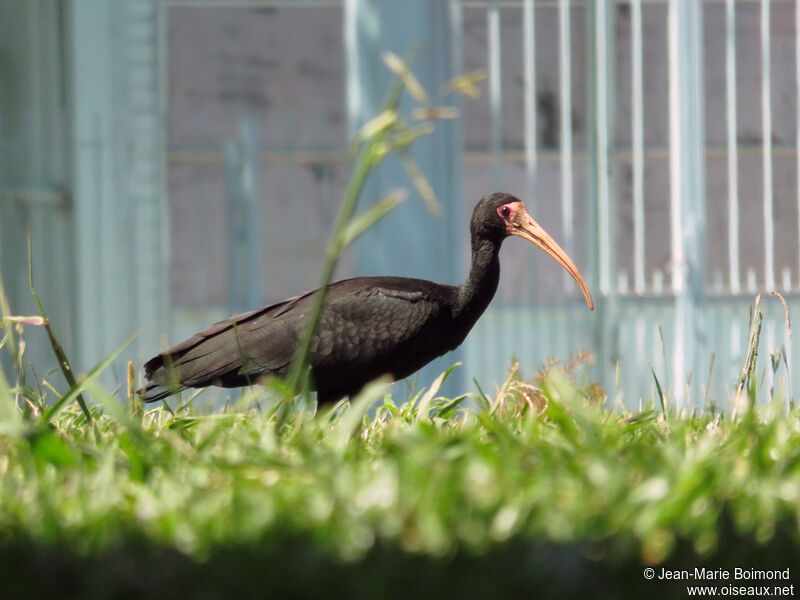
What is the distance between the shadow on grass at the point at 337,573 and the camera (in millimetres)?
1381

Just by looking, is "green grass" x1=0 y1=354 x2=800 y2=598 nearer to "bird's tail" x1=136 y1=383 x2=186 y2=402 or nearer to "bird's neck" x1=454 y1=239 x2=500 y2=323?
"bird's tail" x1=136 y1=383 x2=186 y2=402

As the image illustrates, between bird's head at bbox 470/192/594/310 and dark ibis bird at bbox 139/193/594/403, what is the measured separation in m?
0.26

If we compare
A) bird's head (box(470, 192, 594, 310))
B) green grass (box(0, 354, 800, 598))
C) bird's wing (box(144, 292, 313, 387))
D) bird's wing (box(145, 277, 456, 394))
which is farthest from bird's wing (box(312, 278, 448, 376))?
green grass (box(0, 354, 800, 598))

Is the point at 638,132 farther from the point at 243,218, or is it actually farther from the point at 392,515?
the point at 392,515

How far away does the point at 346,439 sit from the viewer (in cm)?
204

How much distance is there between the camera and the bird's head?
399cm

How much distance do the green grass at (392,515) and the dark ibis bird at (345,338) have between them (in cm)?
159

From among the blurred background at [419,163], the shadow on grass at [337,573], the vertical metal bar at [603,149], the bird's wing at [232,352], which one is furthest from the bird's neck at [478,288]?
the vertical metal bar at [603,149]

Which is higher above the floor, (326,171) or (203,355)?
(326,171)

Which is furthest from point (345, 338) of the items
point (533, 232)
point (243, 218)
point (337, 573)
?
point (243, 218)

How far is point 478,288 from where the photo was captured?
3.77m

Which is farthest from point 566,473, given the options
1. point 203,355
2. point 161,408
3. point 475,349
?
point 475,349

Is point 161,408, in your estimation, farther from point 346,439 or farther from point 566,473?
point 566,473

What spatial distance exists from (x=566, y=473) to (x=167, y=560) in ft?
2.05
